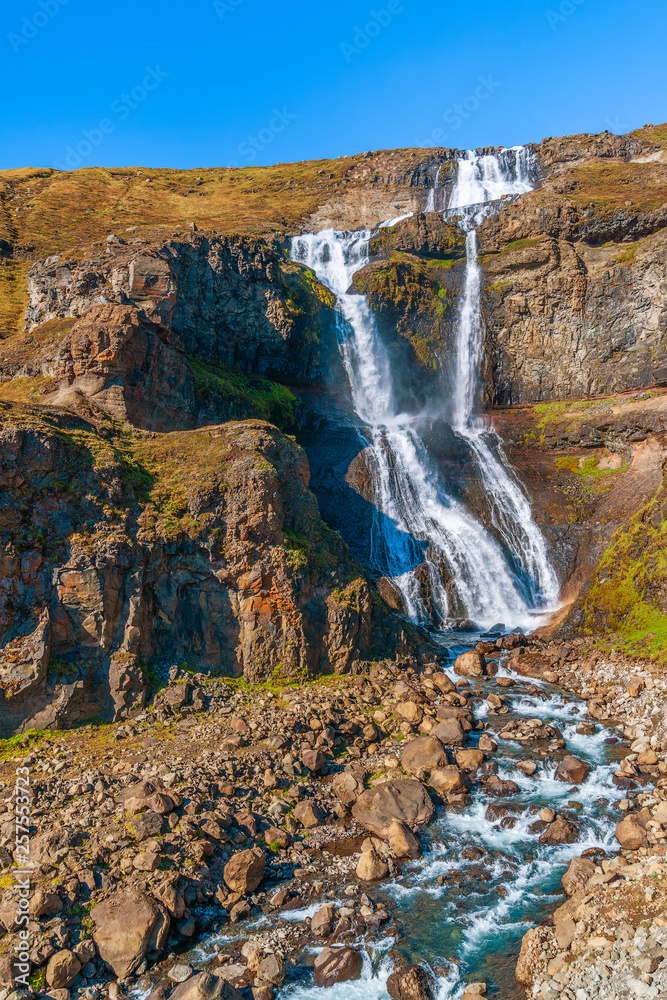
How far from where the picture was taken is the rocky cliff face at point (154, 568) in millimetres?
16625

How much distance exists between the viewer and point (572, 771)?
15.6m

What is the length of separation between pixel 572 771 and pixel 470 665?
6.85 metres

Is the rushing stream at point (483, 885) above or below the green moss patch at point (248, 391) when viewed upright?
below

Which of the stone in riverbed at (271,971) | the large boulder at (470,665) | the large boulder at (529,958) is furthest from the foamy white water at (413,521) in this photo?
the stone in riverbed at (271,971)

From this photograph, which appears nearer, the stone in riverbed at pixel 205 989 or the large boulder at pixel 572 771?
the stone in riverbed at pixel 205 989

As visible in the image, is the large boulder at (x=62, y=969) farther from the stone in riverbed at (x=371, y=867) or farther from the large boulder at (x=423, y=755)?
the large boulder at (x=423, y=755)

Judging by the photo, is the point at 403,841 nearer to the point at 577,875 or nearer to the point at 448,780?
the point at 448,780

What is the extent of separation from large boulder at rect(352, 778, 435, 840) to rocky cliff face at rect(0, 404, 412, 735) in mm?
5601

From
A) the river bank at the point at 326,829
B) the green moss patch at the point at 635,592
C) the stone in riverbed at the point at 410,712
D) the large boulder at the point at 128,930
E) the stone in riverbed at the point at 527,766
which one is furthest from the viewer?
the green moss patch at the point at 635,592

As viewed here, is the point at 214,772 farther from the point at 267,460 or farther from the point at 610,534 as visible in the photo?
the point at 610,534

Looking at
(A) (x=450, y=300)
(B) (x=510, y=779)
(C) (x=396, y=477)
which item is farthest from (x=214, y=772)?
(A) (x=450, y=300)

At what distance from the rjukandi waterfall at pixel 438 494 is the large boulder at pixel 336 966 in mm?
17513

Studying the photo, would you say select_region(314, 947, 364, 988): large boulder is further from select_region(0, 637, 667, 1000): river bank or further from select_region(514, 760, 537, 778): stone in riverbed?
select_region(514, 760, 537, 778): stone in riverbed

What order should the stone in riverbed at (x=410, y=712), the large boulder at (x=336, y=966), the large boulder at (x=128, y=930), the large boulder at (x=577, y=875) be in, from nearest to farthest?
the large boulder at (x=336, y=966)
the large boulder at (x=128, y=930)
the large boulder at (x=577, y=875)
the stone in riverbed at (x=410, y=712)
